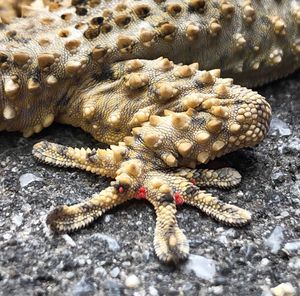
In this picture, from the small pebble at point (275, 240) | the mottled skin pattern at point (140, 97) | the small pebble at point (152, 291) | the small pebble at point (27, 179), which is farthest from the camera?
the small pebble at point (27, 179)

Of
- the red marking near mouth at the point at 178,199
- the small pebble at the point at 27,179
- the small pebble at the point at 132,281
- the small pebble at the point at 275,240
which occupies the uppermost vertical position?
the red marking near mouth at the point at 178,199

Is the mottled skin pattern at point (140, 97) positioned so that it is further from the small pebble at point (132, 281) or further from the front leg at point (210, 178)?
the small pebble at point (132, 281)

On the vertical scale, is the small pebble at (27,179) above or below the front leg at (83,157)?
below

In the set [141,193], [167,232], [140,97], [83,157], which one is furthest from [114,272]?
[140,97]

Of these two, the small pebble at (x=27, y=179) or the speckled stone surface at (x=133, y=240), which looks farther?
the small pebble at (x=27, y=179)

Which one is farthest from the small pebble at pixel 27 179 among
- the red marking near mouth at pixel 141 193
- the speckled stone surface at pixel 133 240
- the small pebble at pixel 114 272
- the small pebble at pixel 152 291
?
the small pebble at pixel 152 291

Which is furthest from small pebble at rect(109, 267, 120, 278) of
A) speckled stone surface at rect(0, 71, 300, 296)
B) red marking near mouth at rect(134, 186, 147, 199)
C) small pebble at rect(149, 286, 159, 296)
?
red marking near mouth at rect(134, 186, 147, 199)

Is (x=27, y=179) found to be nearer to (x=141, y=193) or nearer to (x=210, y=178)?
(x=141, y=193)
